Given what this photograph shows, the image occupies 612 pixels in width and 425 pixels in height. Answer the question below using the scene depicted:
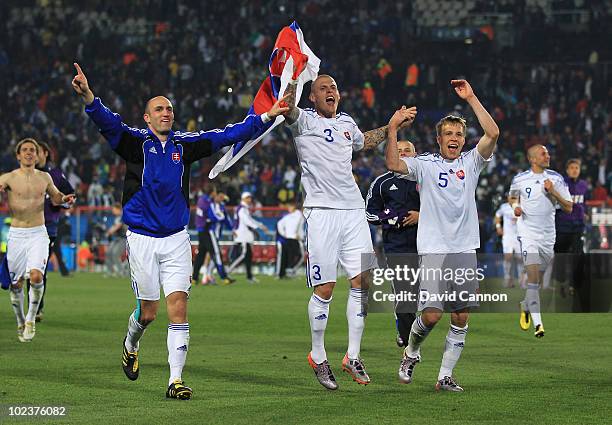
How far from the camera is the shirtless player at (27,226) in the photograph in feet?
53.4

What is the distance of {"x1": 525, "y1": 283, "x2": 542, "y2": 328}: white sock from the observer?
55.1 feet

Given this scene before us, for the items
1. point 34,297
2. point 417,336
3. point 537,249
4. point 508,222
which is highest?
point 537,249

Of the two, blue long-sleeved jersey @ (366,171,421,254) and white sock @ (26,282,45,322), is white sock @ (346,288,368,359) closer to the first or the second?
blue long-sleeved jersey @ (366,171,421,254)

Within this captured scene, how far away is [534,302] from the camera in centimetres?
1702

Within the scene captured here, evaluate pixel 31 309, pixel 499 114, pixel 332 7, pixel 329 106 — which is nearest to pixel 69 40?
pixel 332 7

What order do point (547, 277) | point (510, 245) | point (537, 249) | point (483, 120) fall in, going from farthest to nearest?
point (510, 245) → point (547, 277) → point (537, 249) → point (483, 120)

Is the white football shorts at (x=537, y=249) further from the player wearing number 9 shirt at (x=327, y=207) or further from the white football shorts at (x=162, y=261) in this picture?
the white football shorts at (x=162, y=261)

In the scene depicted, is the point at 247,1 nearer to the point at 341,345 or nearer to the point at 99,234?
the point at 99,234

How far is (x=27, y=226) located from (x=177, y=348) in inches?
261

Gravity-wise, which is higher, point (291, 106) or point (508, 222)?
point (291, 106)

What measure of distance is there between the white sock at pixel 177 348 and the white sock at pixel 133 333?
33.8 inches

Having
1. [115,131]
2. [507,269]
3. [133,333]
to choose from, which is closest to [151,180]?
[115,131]

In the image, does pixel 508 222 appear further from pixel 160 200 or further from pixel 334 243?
pixel 160 200

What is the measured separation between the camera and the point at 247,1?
50.1 metres
